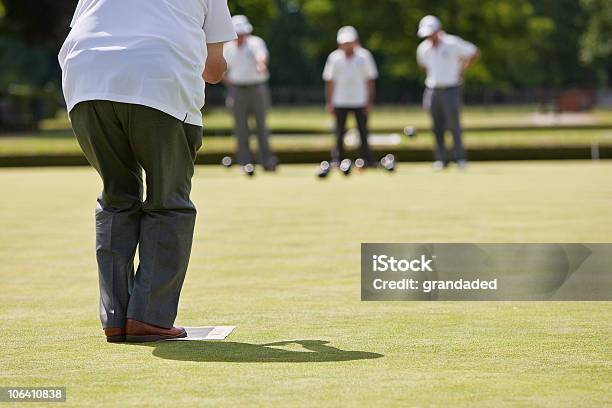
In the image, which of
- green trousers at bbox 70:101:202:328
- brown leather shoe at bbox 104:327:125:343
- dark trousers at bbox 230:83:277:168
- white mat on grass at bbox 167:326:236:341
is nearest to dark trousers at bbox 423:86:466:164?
dark trousers at bbox 230:83:277:168

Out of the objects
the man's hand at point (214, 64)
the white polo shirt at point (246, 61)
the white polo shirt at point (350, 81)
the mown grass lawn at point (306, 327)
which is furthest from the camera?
the white polo shirt at point (350, 81)

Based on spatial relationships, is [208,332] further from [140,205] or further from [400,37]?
[400,37]

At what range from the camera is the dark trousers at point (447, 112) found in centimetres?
1816

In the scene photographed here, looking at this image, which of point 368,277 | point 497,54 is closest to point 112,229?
point 368,277

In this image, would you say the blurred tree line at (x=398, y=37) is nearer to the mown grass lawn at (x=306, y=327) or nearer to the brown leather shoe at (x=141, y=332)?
the mown grass lawn at (x=306, y=327)

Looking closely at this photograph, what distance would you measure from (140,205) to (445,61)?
13195mm

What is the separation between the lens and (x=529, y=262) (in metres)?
5.39

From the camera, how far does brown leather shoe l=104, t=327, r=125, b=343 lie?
199 inches

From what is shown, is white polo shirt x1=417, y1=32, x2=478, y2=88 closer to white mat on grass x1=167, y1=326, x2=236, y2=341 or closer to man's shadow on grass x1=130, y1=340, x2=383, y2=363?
white mat on grass x1=167, y1=326, x2=236, y2=341

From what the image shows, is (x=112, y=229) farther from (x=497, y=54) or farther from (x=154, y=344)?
(x=497, y=54)

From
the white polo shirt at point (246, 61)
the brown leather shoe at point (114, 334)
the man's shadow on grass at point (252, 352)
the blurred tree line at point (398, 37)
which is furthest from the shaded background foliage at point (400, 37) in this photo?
the man's shadow on grass at point (252, 352)

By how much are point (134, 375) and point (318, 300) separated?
80.0 inches

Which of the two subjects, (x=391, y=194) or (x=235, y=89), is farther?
(x=235, y=89)

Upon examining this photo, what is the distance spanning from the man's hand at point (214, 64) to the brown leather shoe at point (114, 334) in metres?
0.98
